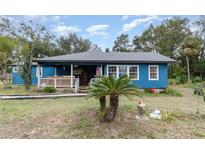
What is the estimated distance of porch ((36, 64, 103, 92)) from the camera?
58.2 ft

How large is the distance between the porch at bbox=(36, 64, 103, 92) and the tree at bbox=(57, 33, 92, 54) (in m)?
20.8

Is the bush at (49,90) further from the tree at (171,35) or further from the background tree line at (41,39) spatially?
the tree at (171,35)

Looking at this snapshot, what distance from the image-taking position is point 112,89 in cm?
783

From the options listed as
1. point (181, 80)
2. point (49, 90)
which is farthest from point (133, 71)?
point (181, 80)

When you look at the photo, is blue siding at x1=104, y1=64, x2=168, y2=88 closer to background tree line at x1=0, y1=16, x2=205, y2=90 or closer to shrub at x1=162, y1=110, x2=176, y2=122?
shrub at x1=162, y1=110, x2=176, y2=122

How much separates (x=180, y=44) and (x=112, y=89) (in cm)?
3339

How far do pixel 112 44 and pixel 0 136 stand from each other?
42018 mm

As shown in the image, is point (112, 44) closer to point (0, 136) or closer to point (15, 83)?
point (15, 83)

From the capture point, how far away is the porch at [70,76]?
58.2ft

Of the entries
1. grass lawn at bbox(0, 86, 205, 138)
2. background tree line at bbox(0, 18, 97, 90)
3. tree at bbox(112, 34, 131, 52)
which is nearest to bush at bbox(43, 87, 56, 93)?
grass lawn at bbox(0, 86, 205, 138)

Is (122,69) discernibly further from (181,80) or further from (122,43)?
(122,43)

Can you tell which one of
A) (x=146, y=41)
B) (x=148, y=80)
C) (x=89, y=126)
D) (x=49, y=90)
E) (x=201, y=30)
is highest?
(x=201, y=30)

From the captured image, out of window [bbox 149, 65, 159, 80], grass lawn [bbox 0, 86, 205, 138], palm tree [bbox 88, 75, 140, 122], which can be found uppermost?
window [bbox 149, 65, 159, 80]

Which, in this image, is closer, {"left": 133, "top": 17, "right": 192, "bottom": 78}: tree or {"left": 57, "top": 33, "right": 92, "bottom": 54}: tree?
{"left": 133, "top": 17, "right": 192, "bottom": 78}: tree
